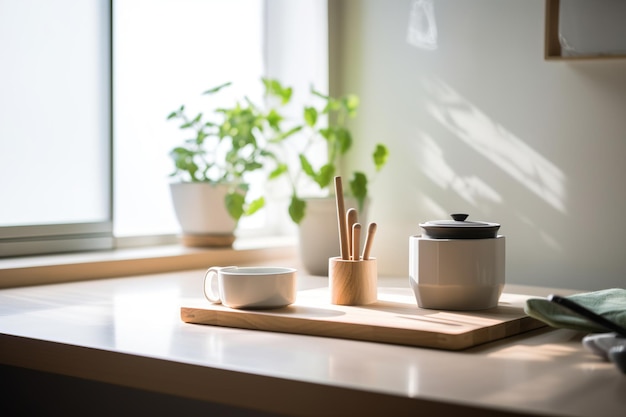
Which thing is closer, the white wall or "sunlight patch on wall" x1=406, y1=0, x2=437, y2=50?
the white wall

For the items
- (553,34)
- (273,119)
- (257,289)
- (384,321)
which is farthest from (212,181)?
(384,321)

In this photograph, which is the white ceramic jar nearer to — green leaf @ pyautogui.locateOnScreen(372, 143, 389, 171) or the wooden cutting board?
the wooden cutting board

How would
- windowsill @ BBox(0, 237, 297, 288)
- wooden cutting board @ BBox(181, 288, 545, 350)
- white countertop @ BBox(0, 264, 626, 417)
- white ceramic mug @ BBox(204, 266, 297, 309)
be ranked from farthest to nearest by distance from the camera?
windowsill @ BBox(0, 237, 297, 288) → white ceramic mug @ BBox(204, 266, 297, 309) → wooden cutting board @ BBox(181, 288, 545, 350) → white countertop @ BBox(0, 264, 626, 417)

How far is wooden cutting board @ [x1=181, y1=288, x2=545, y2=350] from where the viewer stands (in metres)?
1.21

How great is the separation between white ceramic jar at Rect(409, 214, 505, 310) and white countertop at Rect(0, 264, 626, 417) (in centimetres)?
12

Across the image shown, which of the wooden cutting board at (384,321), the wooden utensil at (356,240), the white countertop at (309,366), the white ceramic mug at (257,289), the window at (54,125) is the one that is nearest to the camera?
the white countertop at (309,366)

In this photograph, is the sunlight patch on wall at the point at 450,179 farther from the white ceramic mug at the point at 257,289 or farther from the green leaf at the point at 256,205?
the white ceramic mug at the point at 257,289

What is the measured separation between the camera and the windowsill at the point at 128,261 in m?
1.86

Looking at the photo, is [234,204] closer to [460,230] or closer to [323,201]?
[323,201]

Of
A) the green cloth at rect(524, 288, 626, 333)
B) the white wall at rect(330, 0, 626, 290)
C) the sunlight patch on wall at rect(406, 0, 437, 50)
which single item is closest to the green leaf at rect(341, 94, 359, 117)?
the white wall at rect(330, 0, 626, 290)

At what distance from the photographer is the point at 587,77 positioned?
216 centimetres

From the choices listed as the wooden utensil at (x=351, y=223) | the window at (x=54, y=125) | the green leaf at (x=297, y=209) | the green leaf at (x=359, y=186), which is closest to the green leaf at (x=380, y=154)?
the green leaf at (x=359, y=186)

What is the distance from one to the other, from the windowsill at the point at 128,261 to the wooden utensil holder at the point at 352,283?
2.37 ft

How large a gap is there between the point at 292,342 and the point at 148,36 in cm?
147
